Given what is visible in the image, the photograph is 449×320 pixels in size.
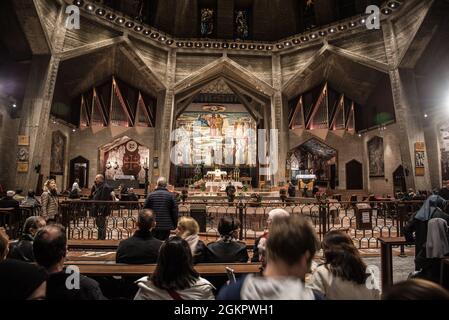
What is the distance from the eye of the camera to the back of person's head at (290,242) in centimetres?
115

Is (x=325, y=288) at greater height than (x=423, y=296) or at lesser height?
lesser

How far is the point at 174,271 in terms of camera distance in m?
1.75

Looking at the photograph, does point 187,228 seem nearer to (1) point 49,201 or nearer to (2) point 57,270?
(2) point 57,270

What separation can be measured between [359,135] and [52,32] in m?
19.0

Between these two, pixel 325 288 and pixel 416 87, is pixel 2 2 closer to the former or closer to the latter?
pixel 325 288

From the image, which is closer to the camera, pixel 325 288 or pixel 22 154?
pixel 325 288

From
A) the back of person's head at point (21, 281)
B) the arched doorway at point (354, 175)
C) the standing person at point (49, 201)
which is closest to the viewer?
the back of person's head at point (21, 281)

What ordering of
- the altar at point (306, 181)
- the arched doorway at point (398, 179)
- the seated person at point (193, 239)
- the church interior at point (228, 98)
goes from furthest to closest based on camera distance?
the altar at point (306, 181) → the arched doorway at point (398, 179) → the church interior at point (228, 98) → the seated person at point (193, 239)

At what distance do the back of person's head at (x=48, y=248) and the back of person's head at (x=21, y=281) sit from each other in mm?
345

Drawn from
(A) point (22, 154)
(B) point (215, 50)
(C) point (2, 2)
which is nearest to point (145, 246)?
(A) point (22, 154)

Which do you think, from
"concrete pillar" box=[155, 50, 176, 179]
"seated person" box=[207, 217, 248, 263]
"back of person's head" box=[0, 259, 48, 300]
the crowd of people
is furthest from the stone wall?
"back of person's head" box=[0, 259, 48, 300]

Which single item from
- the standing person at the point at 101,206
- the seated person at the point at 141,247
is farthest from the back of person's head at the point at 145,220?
the standing person at the point at 101,206

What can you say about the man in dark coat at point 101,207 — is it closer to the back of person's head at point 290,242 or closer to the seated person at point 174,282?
the seated person at point 174,282
